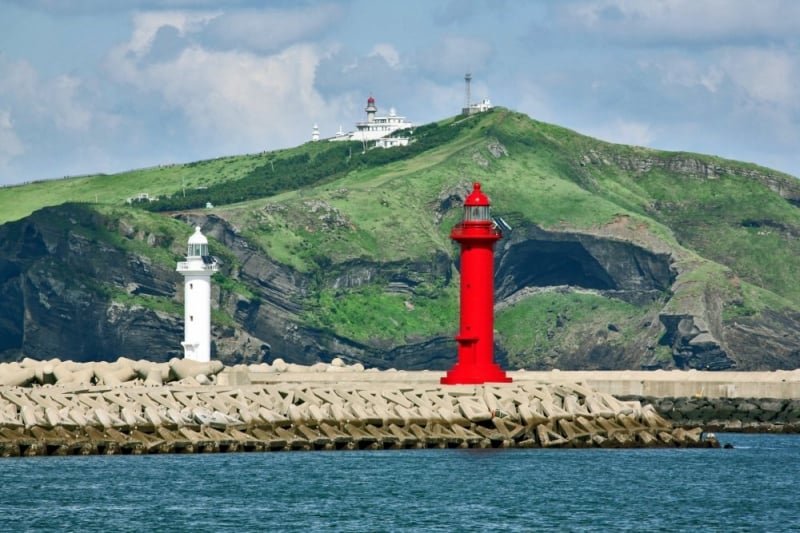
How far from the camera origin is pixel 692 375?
265ft

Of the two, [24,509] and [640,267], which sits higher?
[640,267]

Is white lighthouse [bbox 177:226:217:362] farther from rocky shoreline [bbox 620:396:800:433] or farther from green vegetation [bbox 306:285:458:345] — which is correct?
green vegetation [bbox 306:285:458:345]

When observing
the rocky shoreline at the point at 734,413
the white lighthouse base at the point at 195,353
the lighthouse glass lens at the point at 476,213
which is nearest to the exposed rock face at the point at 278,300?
the white lighthouse base at the point at 195,353

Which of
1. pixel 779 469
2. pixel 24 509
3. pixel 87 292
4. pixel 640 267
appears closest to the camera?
pixel 24 509

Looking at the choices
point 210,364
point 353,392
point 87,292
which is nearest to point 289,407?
point 353,392

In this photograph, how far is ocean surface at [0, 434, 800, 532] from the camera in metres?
47.1

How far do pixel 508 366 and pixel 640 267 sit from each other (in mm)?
16160

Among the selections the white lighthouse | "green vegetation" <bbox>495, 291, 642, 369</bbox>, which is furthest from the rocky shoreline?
"green vegetation" <bbox>495, 291, 642, 369</bbox>

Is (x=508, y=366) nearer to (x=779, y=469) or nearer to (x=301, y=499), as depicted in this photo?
(x=779, y=469)

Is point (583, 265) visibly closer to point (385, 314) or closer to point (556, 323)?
point (556, 323)

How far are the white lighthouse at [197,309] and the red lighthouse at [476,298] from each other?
19.6 meters

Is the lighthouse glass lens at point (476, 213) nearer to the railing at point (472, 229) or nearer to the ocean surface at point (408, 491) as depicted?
the railing at point (472, 229)

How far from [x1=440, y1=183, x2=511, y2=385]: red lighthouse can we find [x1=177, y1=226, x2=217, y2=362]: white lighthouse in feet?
64.2

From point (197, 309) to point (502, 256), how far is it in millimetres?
75967
